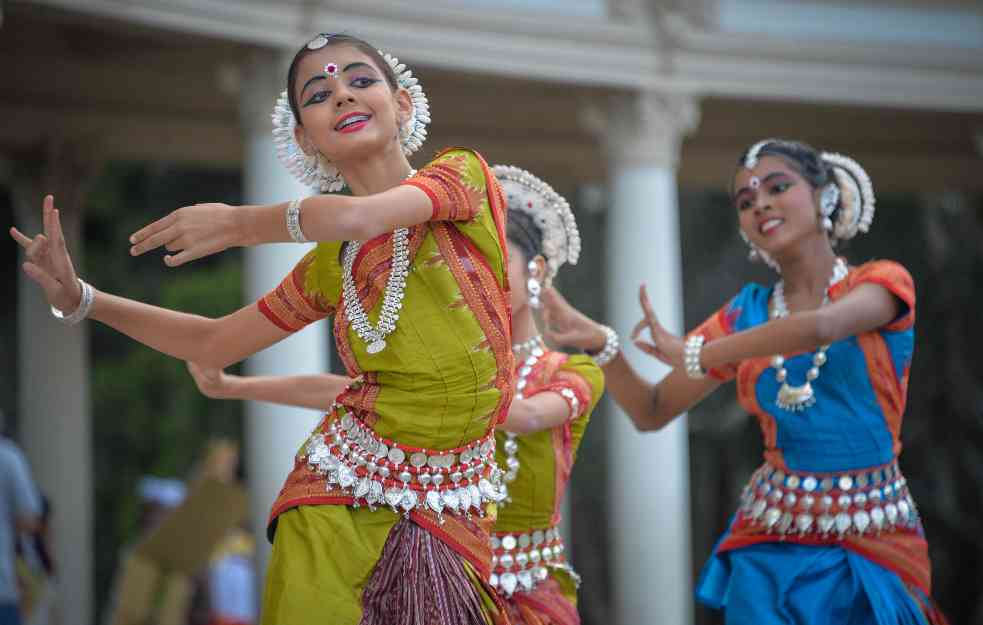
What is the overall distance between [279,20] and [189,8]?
538 millimetres

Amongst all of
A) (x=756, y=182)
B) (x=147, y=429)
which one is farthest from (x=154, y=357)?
(x=756, y=182)

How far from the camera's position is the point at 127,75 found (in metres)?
9.75

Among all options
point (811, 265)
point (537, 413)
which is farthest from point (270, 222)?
point (811, 265)

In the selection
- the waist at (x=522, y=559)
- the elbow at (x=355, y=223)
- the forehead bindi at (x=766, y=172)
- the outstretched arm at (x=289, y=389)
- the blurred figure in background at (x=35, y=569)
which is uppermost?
the forehead bindi at (x=766, y=172)

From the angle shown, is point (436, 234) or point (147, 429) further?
point (147, 429)

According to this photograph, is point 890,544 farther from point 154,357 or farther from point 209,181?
point 209,181

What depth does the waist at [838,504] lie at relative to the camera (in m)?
3.90

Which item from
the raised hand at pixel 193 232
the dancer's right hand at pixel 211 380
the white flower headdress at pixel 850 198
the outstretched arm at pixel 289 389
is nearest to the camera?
the raised hand at pixel 193 232

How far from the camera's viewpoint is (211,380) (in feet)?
11.2

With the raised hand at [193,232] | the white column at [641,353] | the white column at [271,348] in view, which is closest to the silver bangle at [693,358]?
the raised hand at [193,232]

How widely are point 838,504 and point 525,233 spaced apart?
1090 mm

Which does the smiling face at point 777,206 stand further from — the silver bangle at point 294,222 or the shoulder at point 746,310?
the silver bangle at point 294,222

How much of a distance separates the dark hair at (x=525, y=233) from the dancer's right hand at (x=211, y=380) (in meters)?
0.94

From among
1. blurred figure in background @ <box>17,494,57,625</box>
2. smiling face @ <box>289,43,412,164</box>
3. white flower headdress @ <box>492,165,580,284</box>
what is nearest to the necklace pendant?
white flower headdress @ <box>492,165,580,284</box>
